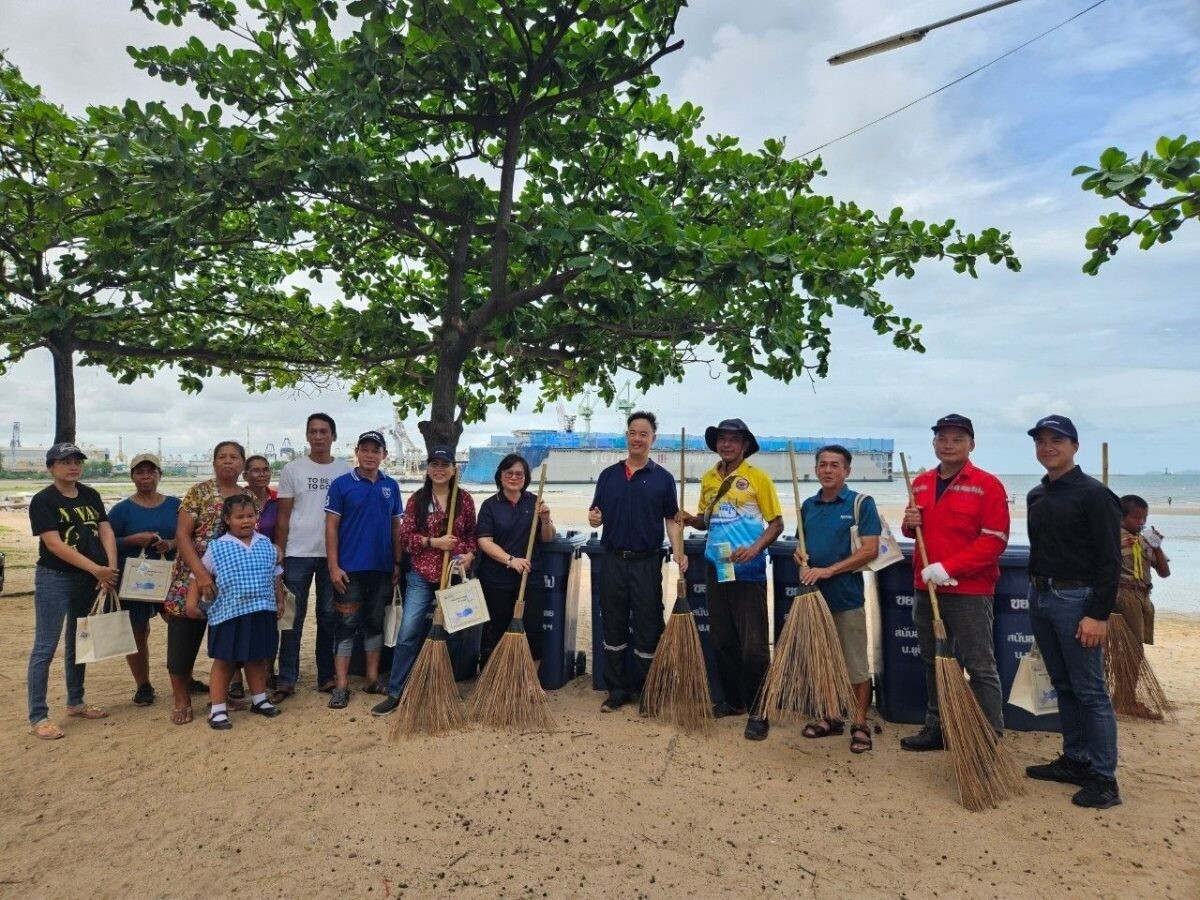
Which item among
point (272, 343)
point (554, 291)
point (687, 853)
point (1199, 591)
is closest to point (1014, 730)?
point (687, 853)

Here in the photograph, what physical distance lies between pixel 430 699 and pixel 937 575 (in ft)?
9.81

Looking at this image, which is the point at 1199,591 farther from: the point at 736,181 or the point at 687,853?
the point at 687,853

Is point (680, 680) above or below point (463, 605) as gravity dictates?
below

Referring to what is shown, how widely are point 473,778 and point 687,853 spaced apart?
4.07ft

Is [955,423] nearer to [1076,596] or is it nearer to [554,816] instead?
[1076,596]

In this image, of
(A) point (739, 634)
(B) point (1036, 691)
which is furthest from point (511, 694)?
(B) point (1036, 691)

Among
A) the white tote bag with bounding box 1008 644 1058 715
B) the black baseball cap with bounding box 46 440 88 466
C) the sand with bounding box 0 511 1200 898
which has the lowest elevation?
the sand with bounding box 0 511 1200 898

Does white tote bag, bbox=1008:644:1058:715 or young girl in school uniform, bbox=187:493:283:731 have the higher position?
young girl in school uniform, bbox=187:493:283:731

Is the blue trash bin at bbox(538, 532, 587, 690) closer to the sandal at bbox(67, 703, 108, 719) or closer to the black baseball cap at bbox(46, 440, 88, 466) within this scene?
the sandal at bbox(67, 703, 108, 719)

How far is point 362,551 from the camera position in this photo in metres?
4.76

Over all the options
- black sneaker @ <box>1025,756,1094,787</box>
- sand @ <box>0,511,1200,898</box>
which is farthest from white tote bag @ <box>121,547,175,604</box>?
black sneaker @ <box>1025,756,1094,787</box>

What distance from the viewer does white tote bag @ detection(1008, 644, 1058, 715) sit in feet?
12.3

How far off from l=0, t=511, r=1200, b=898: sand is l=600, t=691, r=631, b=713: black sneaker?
0.16m

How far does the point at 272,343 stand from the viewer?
9.55m
